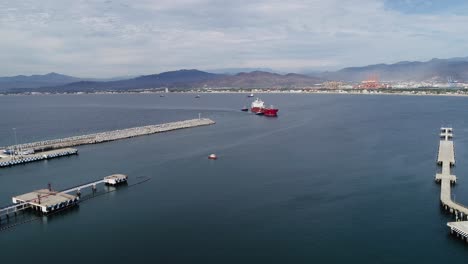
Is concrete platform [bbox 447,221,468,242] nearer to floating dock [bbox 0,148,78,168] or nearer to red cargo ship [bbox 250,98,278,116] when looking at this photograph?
floating dock [bbox 0,148,78,168]

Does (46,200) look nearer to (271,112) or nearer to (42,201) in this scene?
(42,201)

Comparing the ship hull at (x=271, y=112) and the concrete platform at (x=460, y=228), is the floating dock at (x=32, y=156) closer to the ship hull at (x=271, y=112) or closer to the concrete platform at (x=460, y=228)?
the concrete platform at (x=460, y=228)

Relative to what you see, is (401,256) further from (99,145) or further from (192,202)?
(99,145)

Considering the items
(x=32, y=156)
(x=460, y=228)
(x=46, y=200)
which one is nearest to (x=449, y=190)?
(x=460, y=228)

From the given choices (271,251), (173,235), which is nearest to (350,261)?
(271,251)

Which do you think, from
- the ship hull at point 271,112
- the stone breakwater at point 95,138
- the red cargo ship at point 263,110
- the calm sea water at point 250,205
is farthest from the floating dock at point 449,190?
the red cargo ship at point 263,110

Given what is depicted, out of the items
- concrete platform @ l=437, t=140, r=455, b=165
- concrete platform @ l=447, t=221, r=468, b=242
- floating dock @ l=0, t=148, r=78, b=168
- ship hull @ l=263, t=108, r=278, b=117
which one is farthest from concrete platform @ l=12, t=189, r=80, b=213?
ship hull @ l=263, t=108, r=278, b=117
